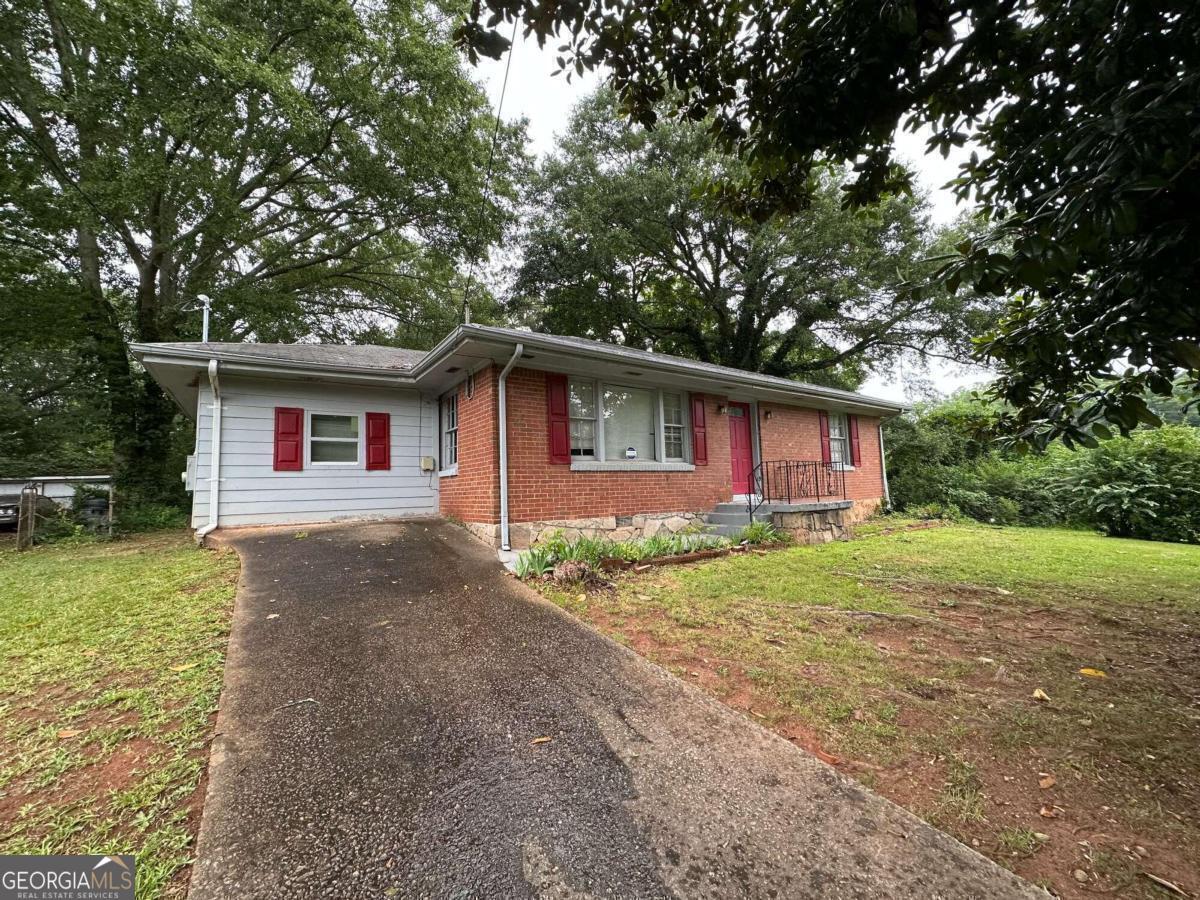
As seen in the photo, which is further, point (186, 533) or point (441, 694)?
point (186, 533)

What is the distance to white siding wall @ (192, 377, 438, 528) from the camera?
24.0ft

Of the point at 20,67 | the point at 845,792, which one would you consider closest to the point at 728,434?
the point at 845,792

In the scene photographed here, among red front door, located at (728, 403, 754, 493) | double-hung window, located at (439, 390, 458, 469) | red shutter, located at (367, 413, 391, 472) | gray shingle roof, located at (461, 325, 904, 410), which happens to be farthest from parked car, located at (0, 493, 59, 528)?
red front door, located at (728, 403, 754, 493)

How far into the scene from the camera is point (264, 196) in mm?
13398

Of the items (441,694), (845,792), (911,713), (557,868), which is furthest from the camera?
(441,694)

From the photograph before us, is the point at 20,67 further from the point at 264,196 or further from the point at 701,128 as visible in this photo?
the point at 701,128

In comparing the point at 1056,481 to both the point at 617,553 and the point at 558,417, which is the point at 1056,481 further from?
the point at 558,417

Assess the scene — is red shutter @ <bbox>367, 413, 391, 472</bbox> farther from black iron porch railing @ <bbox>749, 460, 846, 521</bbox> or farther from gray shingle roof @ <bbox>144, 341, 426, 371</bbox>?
black iron porch railing @ <bbox>749, 460, 846, 521</bbox>

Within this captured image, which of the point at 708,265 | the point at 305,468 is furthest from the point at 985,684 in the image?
the point at 708,265

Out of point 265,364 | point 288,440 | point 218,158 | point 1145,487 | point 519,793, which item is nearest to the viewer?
point 519,793

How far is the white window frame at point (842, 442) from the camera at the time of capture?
11.7 m

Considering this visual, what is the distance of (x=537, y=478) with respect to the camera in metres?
6.66

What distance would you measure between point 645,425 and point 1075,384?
542 centimetres

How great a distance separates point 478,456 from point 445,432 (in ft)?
6.87
